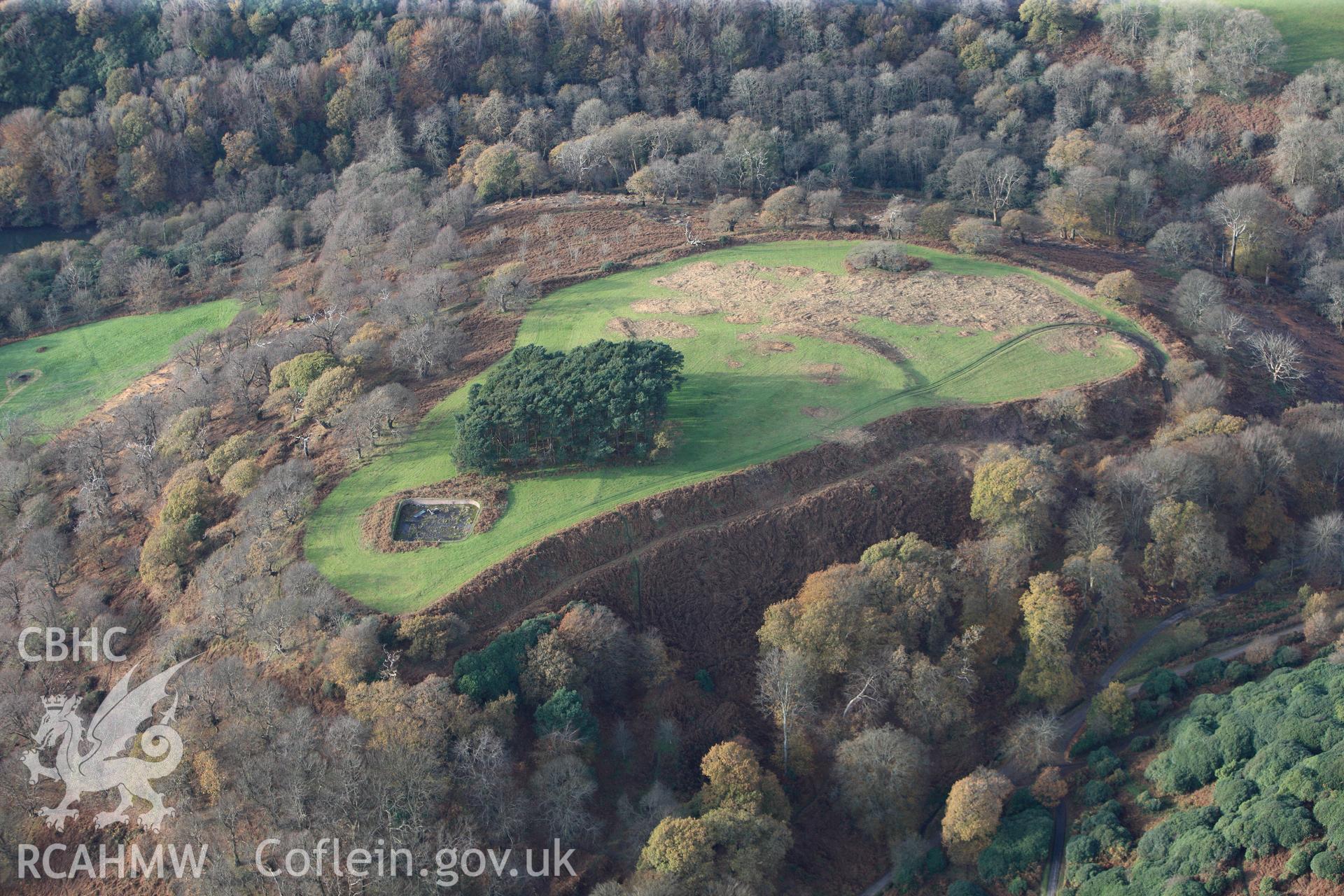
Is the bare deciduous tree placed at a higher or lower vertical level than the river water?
lower

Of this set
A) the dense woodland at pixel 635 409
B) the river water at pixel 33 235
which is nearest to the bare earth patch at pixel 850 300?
the dense woodland at pixel 635 409

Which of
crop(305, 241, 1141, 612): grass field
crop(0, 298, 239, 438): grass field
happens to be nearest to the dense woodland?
crop(305, 241, 1141, 612): grass field

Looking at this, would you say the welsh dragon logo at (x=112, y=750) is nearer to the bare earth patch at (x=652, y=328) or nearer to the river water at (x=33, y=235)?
the bare earth patch at (x=652, y=328)

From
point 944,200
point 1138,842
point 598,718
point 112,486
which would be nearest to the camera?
point 1138,842

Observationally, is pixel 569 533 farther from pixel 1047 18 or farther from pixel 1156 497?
pixel 1047 18

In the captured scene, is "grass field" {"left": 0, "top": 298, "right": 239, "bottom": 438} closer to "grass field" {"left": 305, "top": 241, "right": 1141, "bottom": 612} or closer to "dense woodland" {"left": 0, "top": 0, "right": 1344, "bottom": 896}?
"dense woodland" {"left": 0, "top": 0, "right": 1344, "bottom": 896}

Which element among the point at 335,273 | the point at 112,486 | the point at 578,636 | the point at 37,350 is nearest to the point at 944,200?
the point at 335,273

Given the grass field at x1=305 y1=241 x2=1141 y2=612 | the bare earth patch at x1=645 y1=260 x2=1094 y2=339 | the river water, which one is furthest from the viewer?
the river water
